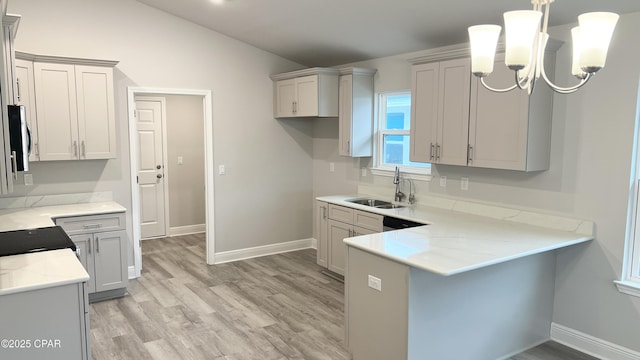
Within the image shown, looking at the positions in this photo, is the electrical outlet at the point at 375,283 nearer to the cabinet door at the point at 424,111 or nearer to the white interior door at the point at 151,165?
the cabinet door at the point at 424,111

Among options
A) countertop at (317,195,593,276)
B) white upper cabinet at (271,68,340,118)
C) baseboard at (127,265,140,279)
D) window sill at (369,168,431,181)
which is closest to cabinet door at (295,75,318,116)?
white upper cabinet at (271,68,340,118)

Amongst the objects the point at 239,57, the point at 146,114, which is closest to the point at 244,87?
the point at 239,57

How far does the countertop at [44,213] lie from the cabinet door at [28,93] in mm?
509

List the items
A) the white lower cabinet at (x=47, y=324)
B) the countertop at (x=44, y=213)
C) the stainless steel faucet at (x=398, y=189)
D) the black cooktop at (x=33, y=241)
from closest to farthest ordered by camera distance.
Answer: the white lower cabinet at (x=47, y=324), the black cooktop at (x=33, y=241), the countertop at (x=44, y=213), the stainless steel faucet at (x=398, y=189)

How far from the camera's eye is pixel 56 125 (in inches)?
171

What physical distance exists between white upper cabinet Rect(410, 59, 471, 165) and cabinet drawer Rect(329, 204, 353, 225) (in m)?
0.93

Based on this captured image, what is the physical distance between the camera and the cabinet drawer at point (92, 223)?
4.19 m

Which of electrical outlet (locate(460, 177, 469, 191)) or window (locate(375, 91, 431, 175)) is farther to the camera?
window (locate(375, 91, 431, 175))

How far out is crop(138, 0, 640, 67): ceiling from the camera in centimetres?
340

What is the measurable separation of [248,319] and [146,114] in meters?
3.95

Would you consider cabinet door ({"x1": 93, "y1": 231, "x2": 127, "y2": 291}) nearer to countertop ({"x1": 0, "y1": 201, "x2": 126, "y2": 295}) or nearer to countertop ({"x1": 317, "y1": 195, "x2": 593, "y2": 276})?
countertop ({"x1": 0, "y1": 201, "x2": 126, "y2": 295})

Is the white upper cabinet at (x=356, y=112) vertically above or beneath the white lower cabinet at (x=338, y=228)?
above

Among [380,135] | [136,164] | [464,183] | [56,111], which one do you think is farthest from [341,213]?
[56,111]

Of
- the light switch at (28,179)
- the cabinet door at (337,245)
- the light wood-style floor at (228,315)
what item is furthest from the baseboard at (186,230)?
the cabinet door at (337,245)
